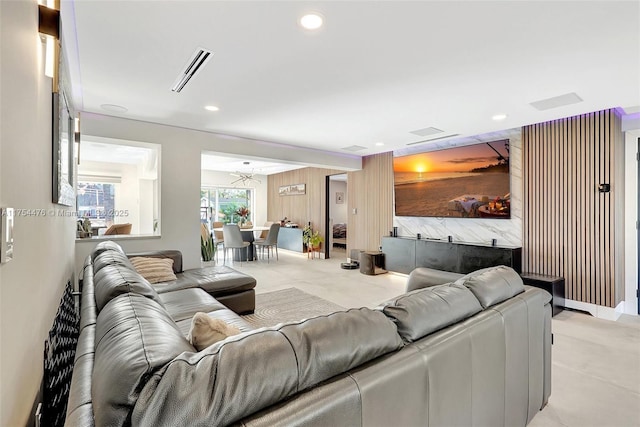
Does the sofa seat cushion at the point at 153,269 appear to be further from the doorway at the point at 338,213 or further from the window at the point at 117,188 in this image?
the doorway at the point at 338,213

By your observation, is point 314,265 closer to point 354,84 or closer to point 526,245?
point 526,245

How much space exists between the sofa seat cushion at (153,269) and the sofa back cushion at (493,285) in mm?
2985

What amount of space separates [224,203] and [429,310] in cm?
1004

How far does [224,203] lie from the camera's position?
10578mm

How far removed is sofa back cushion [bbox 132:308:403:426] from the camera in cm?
68

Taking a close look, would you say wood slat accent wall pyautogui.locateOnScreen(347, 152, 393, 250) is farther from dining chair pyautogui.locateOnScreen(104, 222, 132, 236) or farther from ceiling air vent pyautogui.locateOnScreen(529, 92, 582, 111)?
dining chair pyautogui.locateOnScreen(104, 222, 132, 236)

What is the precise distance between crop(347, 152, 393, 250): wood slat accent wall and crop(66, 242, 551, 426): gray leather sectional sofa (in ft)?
15.9

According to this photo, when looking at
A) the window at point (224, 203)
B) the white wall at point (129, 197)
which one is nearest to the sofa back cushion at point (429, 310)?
the white wall at point (129, 197)

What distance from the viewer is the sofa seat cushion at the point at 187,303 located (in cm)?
241

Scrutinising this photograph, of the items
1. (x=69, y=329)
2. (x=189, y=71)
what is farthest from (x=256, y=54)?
(x=69, y=329)

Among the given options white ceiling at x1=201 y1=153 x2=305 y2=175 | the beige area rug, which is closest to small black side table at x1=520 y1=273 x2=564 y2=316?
the beige area rug

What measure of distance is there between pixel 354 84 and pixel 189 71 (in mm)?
1472

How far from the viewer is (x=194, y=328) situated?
1.18 m

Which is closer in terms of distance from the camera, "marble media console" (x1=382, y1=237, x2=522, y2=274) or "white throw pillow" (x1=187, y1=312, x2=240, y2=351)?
"white throw pillow" (x1=187, y1=312, x2=240, y2=351)
